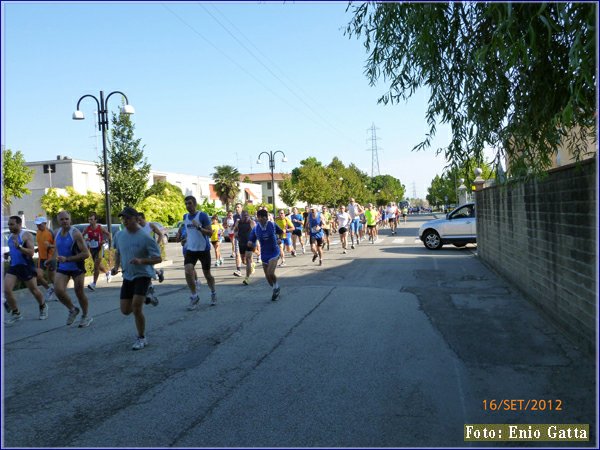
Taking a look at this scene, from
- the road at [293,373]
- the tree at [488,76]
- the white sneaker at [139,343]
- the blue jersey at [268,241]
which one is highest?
the tree at [488,76]

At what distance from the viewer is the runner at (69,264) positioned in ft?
27.5

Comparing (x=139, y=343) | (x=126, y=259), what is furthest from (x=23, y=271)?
(x=139, y=343)

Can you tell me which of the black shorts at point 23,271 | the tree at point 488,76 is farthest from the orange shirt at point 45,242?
the tree at point 488,76

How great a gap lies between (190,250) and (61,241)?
210cm

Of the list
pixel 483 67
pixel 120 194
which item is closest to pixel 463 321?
pixel 483 67

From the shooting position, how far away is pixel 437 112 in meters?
5.93

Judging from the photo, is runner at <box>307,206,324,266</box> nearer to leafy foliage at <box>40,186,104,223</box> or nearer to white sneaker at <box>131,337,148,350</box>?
white sneaker at <box>131,337,148,350</box>

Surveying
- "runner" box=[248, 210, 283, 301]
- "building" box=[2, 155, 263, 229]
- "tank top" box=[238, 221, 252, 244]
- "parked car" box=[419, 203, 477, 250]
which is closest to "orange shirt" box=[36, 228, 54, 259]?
"runner" box=[248, 210, 283, 301]

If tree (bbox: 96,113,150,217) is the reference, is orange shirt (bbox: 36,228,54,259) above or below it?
below

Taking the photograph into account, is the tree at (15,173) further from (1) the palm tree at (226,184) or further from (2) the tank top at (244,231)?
(1) the palm tree at (226,184)

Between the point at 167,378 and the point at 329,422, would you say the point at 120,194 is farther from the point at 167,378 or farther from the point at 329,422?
the point at 329,422

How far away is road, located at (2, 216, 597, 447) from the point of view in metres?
4.17

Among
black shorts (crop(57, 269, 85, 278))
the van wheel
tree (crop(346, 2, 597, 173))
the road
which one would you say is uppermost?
tree (crop(346, 2, 597, 173))

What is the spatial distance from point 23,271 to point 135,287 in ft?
11.3
